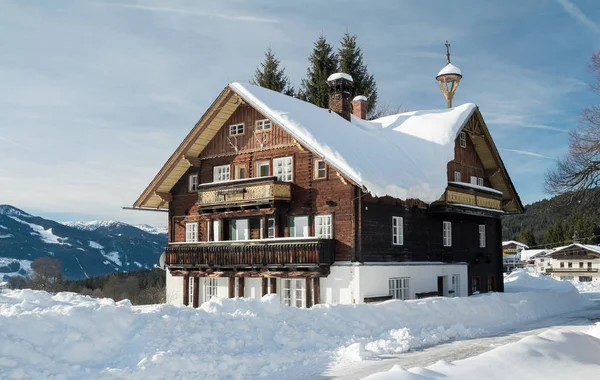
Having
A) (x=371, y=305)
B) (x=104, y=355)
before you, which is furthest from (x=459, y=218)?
(x=104, y=355)

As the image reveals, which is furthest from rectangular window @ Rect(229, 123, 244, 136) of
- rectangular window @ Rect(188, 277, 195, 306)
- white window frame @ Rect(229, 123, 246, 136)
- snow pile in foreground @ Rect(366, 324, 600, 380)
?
snow pile in foreground @ Rect(366, 324, 600, 380)

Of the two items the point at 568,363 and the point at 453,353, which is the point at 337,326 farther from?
the point at 568,363

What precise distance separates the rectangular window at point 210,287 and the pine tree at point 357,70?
29.2 meters

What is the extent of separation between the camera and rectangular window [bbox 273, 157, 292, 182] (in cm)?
2956

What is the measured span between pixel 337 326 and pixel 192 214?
17.3 metres

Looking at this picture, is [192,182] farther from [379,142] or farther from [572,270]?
[572,270]

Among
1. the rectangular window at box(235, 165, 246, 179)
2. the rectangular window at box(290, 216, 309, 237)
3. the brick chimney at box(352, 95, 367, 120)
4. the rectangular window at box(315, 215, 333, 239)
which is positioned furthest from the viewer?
the brick chimney at box(352, 95, 367, 120)

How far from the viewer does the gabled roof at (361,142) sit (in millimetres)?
26422

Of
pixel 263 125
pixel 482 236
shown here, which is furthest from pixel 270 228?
pixel 482 236

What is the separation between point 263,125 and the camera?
3061 cm

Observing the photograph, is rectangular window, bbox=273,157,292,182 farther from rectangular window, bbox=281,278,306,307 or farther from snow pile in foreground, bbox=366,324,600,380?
snow pile in foreground, bbox=366,324,600,380

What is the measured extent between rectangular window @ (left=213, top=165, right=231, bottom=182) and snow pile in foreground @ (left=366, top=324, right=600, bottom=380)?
21587mm

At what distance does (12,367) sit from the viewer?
38.9ft

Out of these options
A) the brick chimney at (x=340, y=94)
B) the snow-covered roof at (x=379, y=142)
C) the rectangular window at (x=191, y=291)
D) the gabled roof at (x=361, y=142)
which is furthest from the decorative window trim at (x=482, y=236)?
the rectangular window at (x=191, y=291)
